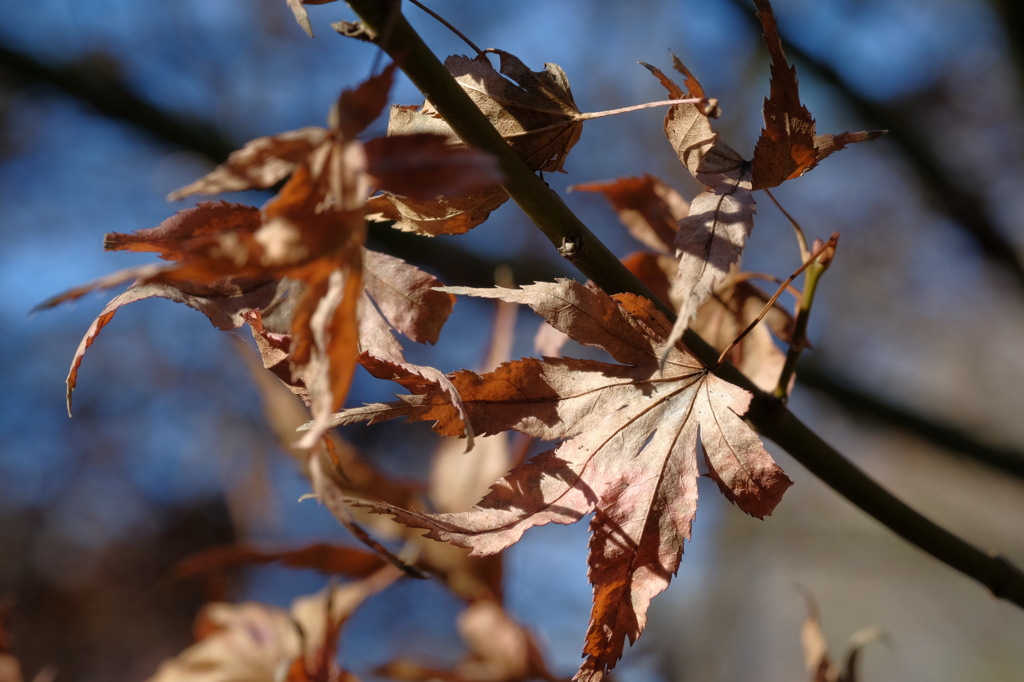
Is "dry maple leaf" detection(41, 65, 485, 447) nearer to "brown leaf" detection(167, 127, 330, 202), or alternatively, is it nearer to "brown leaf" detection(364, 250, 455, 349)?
"brown leaf" detection(167, 127, 330, 202)

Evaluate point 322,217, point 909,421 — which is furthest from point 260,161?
point 909,421

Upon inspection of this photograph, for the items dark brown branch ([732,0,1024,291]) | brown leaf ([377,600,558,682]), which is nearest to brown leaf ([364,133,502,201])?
brown leaf ([377,600,558,682])

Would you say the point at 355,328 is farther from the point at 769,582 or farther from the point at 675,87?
the point at 769,582

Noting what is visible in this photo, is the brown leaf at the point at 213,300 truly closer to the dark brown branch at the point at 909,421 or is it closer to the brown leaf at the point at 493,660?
the brown leaf at the point at 493,660

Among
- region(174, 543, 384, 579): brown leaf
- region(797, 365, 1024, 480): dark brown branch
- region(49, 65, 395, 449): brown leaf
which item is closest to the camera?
region(49, 65, 395, 449): brown leaf

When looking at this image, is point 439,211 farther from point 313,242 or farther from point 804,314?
point 804,314

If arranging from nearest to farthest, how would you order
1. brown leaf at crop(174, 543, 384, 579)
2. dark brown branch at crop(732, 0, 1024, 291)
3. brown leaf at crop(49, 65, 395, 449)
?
brown leaf at crop(49, 65, 395, 449) < brown leaf at crop(174, 543, 384, 579) < dark brown branch at crop(732, 0, 1024, 291)
